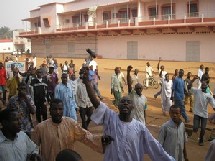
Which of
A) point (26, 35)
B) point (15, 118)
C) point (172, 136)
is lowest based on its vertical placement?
point (172, 136)

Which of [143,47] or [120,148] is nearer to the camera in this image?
[120,148]

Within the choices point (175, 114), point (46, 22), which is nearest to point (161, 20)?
point (46, 22)

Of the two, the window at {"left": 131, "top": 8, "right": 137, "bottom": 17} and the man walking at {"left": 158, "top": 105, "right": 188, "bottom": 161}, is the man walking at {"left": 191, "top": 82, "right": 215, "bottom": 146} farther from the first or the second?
the window at {"left": 131, "top": 8, "right": 137, "bottom": 17}

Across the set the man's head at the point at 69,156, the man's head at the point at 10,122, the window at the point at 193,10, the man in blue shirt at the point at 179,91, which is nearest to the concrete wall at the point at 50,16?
the window at the point at 193,10

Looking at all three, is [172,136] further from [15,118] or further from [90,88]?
[15,118]

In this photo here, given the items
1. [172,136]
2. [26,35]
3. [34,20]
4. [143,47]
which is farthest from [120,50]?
[172,136]

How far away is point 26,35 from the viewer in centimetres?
4306

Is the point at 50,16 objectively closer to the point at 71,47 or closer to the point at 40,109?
the point at 71,47

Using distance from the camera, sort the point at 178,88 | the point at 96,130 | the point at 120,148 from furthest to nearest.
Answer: the point at 178,88
the point at 96,130
the point at 120,148

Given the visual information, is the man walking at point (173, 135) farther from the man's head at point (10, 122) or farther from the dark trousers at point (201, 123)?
the dark trousers at point (201, 123)

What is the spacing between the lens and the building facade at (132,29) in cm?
2491

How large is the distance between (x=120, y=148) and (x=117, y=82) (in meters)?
6.90

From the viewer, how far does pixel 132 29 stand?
28812mm

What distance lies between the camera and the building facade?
81.7 feet
